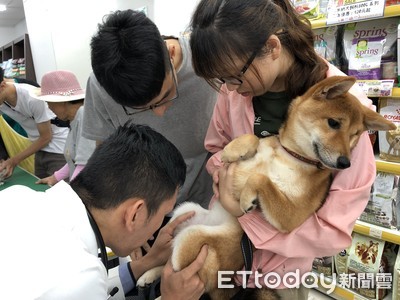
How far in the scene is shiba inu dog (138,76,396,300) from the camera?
926mm

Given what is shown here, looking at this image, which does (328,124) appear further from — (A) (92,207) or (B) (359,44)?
(B) (359,44)

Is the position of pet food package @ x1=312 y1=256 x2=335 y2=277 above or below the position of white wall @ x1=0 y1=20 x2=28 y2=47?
below

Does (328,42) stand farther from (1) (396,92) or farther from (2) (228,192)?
(2) (228,192)

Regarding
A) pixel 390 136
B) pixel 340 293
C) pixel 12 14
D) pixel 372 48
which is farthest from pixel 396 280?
pixel 12 14

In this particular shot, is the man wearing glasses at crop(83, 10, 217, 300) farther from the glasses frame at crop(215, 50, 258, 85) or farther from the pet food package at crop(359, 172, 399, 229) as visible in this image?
the pet food package at crop(359, 172, 399, 229)

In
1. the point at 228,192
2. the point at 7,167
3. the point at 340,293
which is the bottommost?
the point at 340,293

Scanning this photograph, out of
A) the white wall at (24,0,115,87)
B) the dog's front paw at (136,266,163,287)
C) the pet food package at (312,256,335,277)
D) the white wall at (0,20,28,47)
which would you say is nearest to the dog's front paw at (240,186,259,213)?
the dog's front paw at (136,266,163,287)

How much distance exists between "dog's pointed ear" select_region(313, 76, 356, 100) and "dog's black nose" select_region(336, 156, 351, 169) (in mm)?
201

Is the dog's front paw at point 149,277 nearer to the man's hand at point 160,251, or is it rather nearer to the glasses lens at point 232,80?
the man's hand at point 160,251

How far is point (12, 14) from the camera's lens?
22.1 ft

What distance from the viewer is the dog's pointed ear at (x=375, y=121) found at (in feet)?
3.00

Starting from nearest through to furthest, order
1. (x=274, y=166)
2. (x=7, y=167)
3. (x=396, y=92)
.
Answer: (x=274, y=166) < (x=396, y=92) < (x=7, y=167)

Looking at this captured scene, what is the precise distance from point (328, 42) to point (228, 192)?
142cm

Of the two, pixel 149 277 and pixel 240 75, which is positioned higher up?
pixel 240 75
